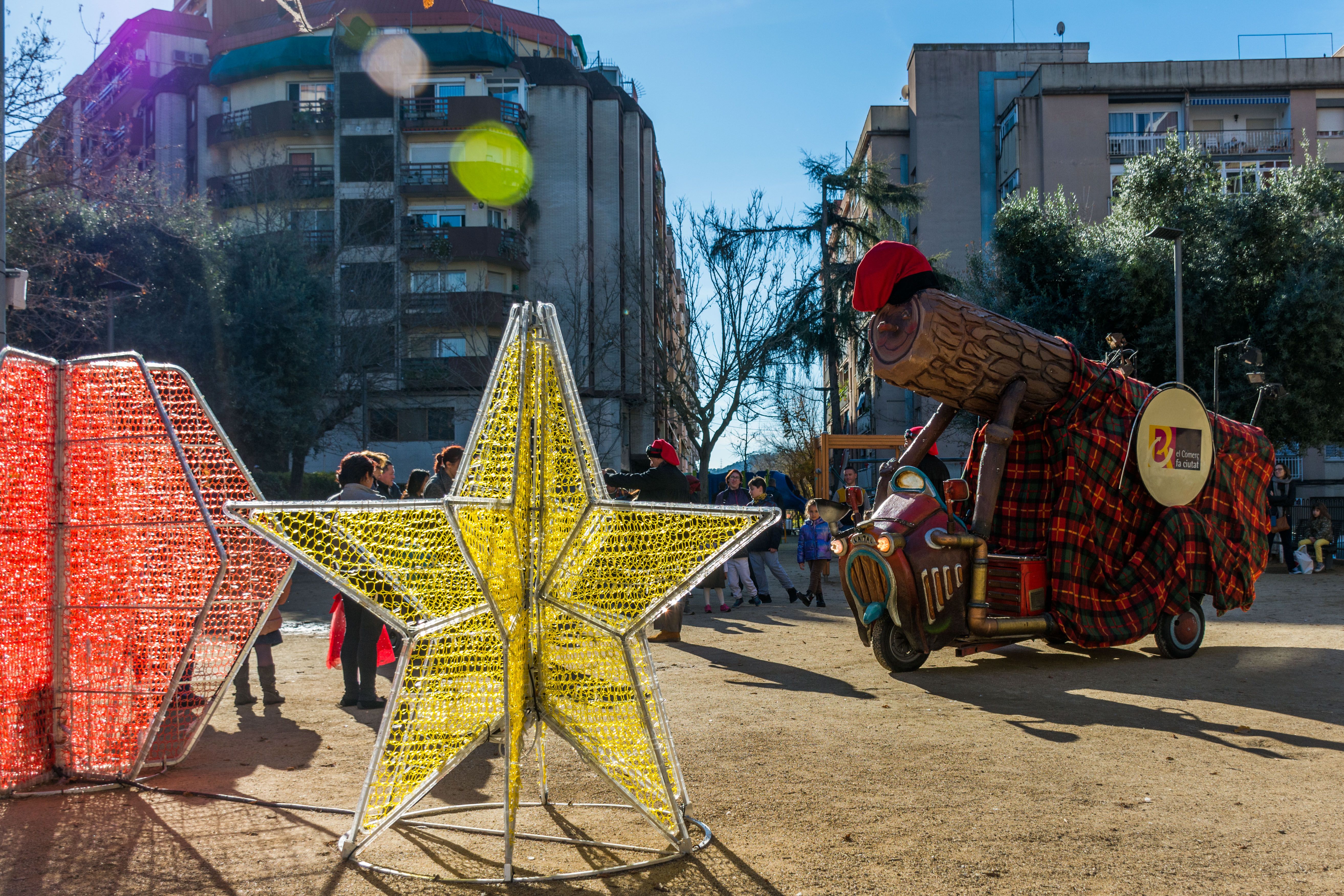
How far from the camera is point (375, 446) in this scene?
1422 inches

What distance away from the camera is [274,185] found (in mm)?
30297

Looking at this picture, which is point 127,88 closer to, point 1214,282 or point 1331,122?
point 1214,282

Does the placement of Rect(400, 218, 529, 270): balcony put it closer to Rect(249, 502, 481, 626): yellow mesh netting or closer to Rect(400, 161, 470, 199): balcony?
Rect(400, 161, 470, 199): balcony

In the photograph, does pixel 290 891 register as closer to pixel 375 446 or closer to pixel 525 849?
pixel 525 849

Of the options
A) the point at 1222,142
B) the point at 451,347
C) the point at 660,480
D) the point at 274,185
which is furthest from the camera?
the point at 1222,142

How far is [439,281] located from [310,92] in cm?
852

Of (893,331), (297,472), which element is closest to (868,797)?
(893,331)

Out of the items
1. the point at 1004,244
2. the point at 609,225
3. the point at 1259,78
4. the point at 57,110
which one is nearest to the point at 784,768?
the point at 57,110

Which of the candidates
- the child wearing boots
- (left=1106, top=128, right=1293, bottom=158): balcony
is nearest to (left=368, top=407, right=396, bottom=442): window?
the child wearing boots

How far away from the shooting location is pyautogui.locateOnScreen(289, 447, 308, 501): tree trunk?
25.7 meters

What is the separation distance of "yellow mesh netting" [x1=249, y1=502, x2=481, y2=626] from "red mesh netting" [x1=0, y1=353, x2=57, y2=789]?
1.96 metres

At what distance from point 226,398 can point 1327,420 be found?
23285 millimetres

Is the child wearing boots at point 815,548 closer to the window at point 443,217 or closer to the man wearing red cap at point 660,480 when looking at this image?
the man wearing red cap at point 660,480

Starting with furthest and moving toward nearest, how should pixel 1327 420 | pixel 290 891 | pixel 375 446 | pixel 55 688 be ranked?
pixel 375 446 < pixel 1327 420 < pixel 55 688 < pixel 290 891
